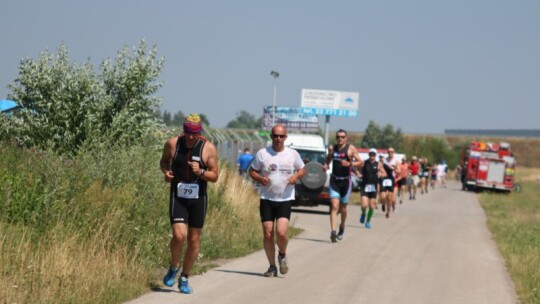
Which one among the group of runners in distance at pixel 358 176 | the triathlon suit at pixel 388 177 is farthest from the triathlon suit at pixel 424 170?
the triathlon suit at pixel 388 177

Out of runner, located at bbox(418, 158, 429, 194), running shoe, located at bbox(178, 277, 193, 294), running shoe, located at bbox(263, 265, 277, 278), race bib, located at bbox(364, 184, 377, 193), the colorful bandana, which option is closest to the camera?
Answer: the colorful bandana

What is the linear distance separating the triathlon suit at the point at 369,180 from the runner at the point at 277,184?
9744mm

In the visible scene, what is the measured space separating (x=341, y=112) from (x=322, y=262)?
257 ft

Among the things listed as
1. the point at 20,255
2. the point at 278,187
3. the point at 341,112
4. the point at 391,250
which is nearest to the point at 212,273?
the point at 278,187

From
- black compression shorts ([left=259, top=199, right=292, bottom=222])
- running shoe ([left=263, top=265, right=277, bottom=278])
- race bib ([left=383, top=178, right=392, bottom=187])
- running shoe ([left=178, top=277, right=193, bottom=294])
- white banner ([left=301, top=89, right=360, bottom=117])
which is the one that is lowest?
running shoe ([left=263, top=265, right=277, bottom=278])

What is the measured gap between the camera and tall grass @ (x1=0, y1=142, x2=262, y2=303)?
9688 millimetres

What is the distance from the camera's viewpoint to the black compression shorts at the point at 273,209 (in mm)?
12922

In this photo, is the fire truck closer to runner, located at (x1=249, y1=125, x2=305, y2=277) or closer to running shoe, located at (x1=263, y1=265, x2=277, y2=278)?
runner, located at (x1=249, y1=125, x2=305, y2=277)

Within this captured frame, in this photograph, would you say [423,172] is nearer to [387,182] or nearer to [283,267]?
[387,182]

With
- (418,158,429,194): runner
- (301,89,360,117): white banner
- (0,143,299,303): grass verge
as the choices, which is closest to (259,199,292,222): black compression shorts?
(0,143,299,303): grass verge

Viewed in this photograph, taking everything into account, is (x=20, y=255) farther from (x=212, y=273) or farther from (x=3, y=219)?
(x=212, y=273)

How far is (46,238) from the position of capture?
10836 mm

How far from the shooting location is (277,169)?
42.2ft

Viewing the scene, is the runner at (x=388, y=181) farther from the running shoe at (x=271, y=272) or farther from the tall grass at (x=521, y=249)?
the running shoe at (x=271, y=272)
